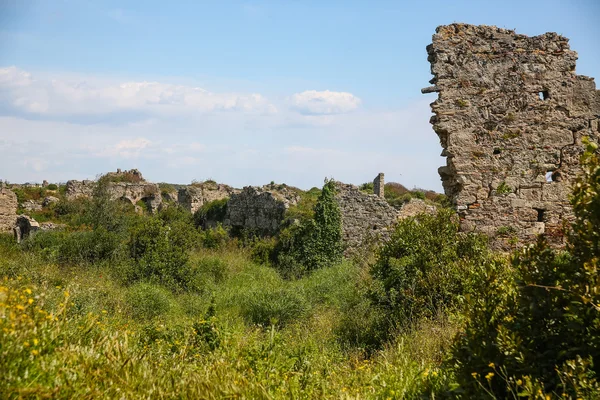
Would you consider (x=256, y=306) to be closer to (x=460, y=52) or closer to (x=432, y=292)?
(x=432, y=292)

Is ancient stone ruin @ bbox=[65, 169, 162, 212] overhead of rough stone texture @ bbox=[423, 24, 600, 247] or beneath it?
beneath

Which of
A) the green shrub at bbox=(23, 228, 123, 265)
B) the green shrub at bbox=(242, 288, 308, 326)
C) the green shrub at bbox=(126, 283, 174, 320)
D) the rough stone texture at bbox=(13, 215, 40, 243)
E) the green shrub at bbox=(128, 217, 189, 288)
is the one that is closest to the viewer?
the green shrub at bbox=(242, 288, 308, 326)

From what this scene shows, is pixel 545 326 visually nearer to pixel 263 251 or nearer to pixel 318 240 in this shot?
pixel 318 240

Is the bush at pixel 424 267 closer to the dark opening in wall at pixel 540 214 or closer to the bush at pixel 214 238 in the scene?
the dark opening in wall at pixel 540 214

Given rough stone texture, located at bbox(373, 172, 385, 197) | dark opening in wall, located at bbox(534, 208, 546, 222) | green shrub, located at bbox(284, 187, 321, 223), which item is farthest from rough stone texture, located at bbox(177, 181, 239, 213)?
dark opening in wall, located at bbox(534, 208, 546, 222)

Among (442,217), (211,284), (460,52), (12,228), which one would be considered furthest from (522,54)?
(12,228)

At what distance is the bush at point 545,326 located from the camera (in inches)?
136

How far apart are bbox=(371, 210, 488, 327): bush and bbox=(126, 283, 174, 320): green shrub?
13.4 ft

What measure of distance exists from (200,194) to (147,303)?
1879cm

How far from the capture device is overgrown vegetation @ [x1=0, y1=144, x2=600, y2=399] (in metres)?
3.67

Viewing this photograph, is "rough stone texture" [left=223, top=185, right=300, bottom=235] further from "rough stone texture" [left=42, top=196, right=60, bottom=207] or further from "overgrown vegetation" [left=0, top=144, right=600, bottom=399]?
"rough stone texture" [left=42, top=196, right=60, bottom=207]

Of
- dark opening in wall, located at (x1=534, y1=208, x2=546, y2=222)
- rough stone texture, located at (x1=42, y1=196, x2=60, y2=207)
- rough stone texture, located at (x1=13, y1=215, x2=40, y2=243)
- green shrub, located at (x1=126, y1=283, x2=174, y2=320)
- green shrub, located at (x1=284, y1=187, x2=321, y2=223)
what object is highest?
dark opening in wall, located at (x1=534, y1=208, x2=546, y2=222)

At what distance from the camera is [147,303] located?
10758 millimetres

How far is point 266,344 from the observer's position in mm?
5930
